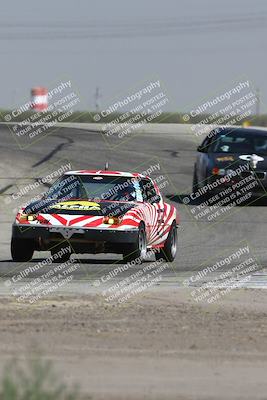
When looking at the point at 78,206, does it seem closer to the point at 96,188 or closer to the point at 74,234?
the point at 74,234

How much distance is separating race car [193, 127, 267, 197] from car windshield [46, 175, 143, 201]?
7800mm

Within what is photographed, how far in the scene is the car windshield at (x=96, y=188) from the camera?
17094 mm

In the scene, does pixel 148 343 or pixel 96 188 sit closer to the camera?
pixel 148 343

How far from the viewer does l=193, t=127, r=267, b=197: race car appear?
25.2 meters

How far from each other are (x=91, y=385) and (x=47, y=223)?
8029mm

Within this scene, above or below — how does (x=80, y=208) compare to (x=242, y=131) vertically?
above

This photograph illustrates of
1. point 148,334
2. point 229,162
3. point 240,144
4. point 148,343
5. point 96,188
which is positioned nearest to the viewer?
point 148,343

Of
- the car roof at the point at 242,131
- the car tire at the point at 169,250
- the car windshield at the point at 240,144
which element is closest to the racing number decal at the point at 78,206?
the car tire at the point at 169,250

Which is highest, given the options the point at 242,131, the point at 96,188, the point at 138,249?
the point at 96,188

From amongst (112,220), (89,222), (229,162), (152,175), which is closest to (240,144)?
(229,162)

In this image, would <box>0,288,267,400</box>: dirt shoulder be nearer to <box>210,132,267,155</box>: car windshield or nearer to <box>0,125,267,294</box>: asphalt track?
<box>0,125,267,294</box>: asphalt track

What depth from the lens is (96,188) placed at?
1719 centimetres

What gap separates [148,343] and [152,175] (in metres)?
20.5

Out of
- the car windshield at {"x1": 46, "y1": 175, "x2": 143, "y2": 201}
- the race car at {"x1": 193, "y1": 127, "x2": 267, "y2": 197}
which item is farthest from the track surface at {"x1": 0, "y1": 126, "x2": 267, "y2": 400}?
the race car at {"x1": 193, "y1": 127, "x2": 267, "y2": 197}
